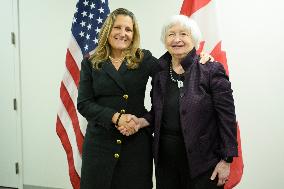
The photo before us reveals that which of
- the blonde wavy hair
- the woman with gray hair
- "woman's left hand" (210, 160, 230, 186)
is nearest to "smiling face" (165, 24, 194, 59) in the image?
the woman with gray hair

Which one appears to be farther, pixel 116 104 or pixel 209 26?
pixel 209 26

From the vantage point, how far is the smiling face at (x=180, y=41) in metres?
1.65

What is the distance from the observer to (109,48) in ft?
6.00

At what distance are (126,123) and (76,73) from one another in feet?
2.90

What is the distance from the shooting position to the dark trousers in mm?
1604

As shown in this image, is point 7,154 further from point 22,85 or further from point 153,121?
point 153,121

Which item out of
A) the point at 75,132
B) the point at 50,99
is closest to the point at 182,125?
the point at 75,132

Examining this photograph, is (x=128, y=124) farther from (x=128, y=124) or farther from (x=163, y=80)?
(x=163, y=80)

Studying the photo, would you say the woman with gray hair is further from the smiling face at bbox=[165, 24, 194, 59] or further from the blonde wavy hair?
the blonde wavy hair

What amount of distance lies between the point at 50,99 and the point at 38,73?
11.3 inches

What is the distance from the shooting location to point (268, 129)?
260 centimetres

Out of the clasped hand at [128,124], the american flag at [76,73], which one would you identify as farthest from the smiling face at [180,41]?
the american flag at [76,73]

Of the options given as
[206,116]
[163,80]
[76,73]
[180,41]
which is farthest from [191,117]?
[76,73]

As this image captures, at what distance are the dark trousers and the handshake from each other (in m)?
0.17
